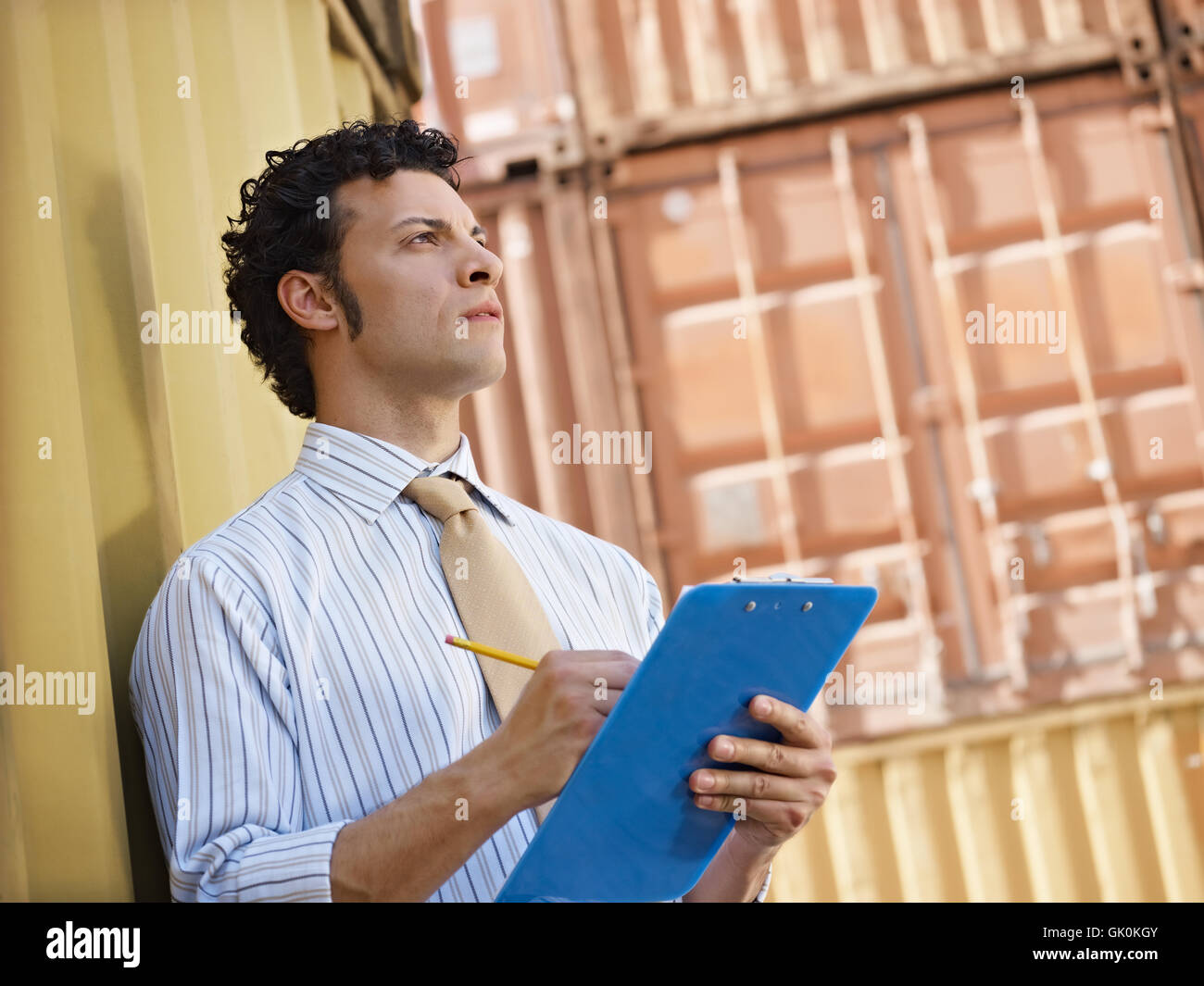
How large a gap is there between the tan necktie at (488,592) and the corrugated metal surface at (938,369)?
9.45 feet

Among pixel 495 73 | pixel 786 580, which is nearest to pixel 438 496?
pixel 786 580

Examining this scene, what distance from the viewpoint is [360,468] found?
1583 mm

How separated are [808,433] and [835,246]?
72 cm

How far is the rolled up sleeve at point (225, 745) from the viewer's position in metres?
1.18

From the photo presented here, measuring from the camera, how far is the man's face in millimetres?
1638

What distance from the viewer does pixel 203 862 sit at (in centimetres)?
121

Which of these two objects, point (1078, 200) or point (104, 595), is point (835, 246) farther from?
point (104, 595)

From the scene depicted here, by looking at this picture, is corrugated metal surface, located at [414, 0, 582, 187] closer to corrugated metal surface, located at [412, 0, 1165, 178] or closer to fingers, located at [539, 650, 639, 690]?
corrugated metal surface, located at [412, 0, 1165, 178]

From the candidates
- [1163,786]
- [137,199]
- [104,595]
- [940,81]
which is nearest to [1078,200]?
[940,81]

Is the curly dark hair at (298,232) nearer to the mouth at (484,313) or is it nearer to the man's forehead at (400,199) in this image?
the man's forehead at (400,199)

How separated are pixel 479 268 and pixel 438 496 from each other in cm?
34

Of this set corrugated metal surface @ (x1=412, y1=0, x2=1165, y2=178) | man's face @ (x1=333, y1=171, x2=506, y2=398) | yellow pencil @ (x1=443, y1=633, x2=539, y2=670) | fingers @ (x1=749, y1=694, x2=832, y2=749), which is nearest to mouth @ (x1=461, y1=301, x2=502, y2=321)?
man's face @ (x1=333, y1=171, x2=506, y2=398)

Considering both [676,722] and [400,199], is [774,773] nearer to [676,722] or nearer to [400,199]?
[676,722]

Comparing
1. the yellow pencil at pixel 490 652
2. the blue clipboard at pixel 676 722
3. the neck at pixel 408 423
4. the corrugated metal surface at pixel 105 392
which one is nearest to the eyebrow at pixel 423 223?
the neck at pixel 408 423
